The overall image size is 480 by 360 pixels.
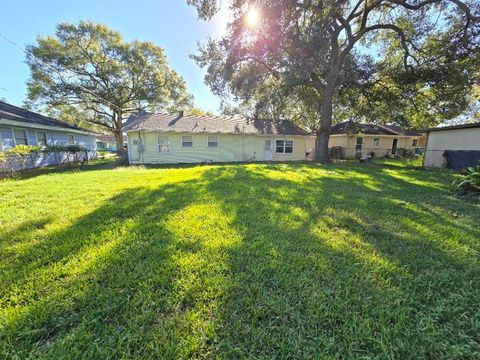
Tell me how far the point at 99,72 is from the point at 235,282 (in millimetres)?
25419

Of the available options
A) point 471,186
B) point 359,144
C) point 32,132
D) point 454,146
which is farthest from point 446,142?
point 32,132

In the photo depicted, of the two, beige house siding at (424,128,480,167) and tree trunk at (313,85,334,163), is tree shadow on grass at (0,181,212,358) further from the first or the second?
beige house siding at (424,128,480,167)

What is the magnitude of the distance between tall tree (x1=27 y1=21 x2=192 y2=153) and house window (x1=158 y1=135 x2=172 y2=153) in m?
8.23

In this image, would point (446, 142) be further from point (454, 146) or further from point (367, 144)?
point (367, 144)

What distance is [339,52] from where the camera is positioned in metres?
13.3

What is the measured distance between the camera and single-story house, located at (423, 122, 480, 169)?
11242 millimetres

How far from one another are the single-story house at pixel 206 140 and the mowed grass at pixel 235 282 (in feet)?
33.2

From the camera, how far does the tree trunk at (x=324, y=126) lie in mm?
13383

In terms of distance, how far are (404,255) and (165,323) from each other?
9.76 ft

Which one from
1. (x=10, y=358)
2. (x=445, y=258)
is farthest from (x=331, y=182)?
(x=10, y=358)

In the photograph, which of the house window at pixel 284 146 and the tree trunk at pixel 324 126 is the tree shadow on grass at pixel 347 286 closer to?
the tree trunk at pixel 324 126

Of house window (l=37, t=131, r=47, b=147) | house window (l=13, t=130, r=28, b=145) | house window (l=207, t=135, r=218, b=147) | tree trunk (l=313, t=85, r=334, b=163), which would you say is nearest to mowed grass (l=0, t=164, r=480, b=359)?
tree trunk (l=313, t=85, r=334, b=163)

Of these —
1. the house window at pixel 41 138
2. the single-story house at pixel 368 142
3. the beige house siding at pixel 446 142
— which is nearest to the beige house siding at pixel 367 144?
the single-story house at pixel 368 142

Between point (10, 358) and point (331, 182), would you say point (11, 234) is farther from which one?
point (331, 182)
